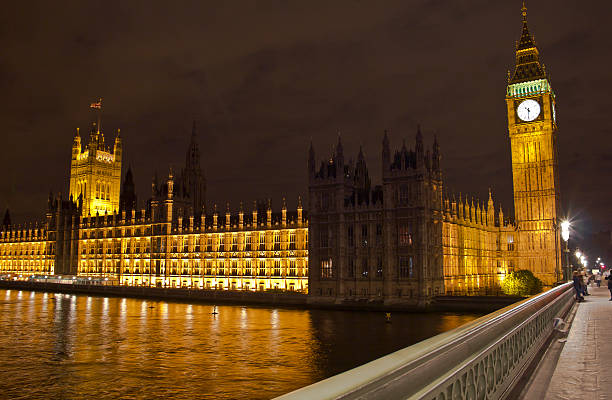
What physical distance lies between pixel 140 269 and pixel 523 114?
269ft

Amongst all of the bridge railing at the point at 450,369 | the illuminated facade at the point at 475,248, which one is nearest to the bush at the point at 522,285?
the illuminated facade at the point at 475,248

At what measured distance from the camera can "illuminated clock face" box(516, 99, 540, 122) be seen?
299ft

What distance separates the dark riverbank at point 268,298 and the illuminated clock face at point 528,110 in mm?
44885

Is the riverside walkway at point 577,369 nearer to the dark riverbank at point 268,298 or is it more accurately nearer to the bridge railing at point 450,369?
the bridge railing at point 450,369

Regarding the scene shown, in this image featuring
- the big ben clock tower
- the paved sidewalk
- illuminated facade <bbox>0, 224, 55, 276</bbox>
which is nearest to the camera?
the paved sidewalk

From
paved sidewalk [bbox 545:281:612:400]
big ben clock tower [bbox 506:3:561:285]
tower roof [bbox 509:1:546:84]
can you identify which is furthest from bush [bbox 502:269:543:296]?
paved sidewalk [bbox 545:281:612:400]

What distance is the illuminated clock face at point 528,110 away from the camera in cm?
9119

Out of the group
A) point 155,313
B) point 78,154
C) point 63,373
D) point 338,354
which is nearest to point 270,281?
point 155,313

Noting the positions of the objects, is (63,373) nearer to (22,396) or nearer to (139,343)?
(22,396)

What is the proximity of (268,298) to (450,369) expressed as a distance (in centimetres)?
7101

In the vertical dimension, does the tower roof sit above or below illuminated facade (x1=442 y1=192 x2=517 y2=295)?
above

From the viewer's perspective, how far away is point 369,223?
6812cm

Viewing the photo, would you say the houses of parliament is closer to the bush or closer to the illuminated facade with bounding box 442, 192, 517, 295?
the illuminated facade with bounding box 442, 192, 517, 295

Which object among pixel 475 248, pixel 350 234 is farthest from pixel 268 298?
pixel 475 248
